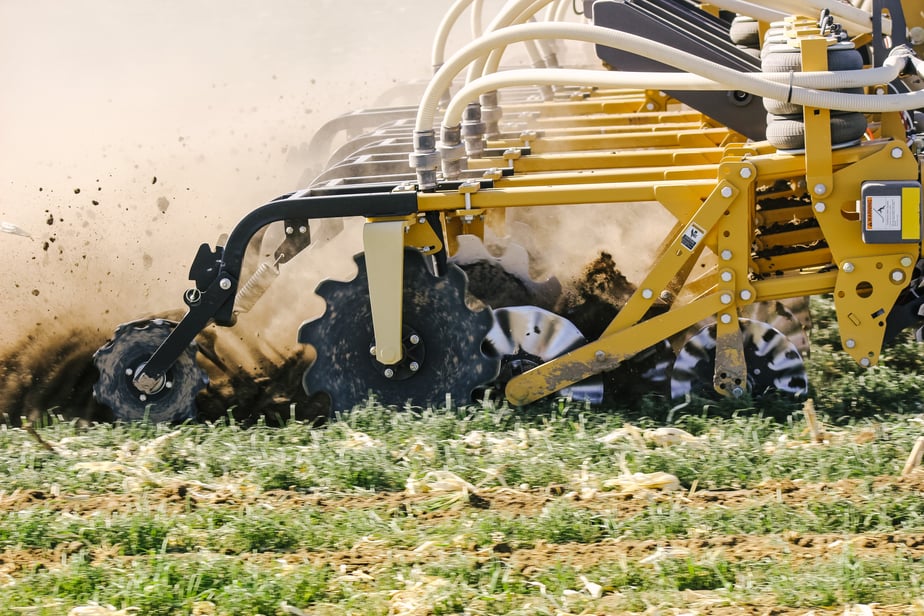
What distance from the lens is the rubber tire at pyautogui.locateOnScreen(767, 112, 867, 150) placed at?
5.13 m

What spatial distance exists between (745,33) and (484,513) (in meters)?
4.07

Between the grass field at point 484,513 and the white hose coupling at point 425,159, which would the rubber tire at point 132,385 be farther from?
the white hose coupling at point 425,159

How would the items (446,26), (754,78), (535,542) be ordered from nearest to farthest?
(535,542) < (754,78) < (446,26)

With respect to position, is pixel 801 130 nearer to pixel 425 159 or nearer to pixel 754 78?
pixel 754 78

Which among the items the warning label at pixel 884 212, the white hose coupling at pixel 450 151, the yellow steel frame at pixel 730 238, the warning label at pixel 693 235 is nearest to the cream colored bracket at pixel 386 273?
the yellow steel frame at pixel 730 238

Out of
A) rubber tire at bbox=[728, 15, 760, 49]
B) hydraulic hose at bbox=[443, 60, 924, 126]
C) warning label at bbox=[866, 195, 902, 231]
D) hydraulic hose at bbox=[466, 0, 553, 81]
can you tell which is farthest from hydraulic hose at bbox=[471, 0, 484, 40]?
warning label at bbox=[866, 195, 902, 231]

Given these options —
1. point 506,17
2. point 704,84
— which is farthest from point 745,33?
point 704,84

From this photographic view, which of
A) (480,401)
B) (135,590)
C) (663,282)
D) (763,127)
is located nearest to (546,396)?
(480,401)

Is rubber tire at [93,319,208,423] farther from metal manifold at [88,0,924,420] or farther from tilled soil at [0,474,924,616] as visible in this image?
tilled soil at [0,474,924,616]

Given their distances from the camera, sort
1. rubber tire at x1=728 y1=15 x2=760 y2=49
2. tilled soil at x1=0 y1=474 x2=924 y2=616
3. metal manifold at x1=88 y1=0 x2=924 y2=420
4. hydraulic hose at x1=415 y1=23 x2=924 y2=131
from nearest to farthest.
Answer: tilled soil at x1=0 y1=474 x2=924 y2=616
hydraulic hose at x1=415 y1=23 x2=924 y2=131
metal manifold at x1=88 y1=0 x2=924 y2=420
rubber tire at x1=728 y1=15 x2=760 y2=49

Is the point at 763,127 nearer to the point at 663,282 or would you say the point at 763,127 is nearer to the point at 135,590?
the point at 663,282

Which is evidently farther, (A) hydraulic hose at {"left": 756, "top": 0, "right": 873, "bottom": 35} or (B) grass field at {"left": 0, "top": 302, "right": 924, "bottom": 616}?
(A) hydraulic hose at {"left": 756, "top": 0, "right": 873, "bottom": 35}

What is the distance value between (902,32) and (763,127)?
0.80m

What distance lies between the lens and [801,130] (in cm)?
516
